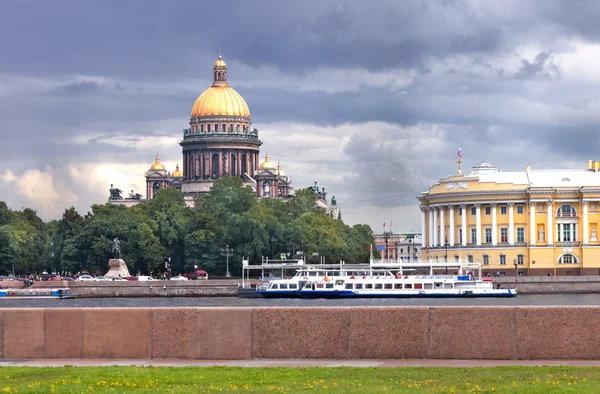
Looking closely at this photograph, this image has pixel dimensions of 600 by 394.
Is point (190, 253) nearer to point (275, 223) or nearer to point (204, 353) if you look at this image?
point (275, 223)

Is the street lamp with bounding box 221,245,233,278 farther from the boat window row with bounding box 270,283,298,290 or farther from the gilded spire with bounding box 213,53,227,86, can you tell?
the gilded spire with bounding box 213,53,227,86

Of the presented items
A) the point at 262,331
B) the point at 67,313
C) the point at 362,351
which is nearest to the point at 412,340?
the point at 362,351

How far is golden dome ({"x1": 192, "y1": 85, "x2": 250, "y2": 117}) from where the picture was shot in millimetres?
186250

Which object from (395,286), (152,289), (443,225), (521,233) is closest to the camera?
(395,286)

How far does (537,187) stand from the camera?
120 m

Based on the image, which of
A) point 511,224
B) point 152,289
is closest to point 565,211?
point 511,224

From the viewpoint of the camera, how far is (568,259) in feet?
402

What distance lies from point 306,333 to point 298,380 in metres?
3.01

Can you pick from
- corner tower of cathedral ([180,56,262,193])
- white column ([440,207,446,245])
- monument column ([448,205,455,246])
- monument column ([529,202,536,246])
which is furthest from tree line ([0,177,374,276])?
corner tower of cathedral ([180,56,262,193])

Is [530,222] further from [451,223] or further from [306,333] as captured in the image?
[306,333]

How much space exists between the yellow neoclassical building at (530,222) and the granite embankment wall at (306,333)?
329ft

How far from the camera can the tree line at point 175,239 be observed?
12406 cm

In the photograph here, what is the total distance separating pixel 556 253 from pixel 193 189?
75954mm

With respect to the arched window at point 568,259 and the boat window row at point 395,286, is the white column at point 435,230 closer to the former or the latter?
the arched window at point 568,259
